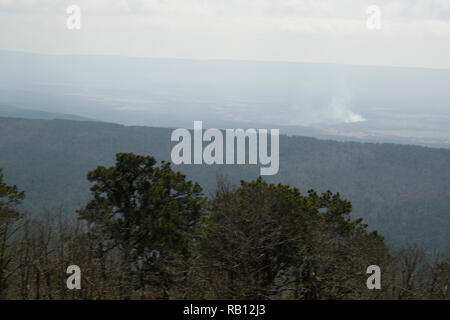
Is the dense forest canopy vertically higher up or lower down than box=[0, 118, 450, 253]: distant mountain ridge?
lower down

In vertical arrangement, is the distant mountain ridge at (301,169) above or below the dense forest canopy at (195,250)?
above

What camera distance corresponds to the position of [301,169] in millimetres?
108125

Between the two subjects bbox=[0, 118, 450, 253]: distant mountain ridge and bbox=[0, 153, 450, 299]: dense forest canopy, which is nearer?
bbox=[0, 153, 450, 299]: dense forest canopy

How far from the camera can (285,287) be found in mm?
13969

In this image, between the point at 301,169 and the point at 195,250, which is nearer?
the point at 195,250

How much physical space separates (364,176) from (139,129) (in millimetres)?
50405

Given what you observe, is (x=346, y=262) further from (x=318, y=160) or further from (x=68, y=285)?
(x=318, y=160)

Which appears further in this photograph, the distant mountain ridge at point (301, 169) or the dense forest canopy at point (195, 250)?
the distant mountain ridge at point (301, 169)

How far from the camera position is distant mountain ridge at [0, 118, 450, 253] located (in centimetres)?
8206

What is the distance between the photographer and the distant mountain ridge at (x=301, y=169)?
3231 inches

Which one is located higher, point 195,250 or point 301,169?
point 301,169
